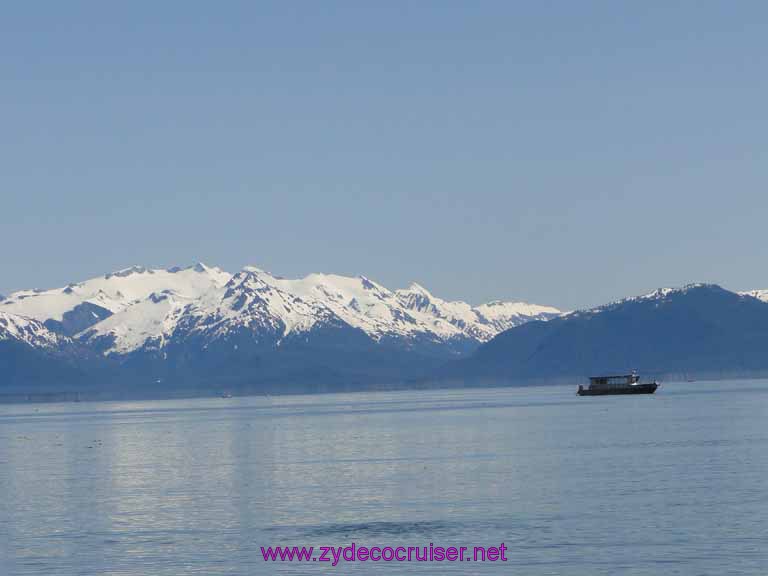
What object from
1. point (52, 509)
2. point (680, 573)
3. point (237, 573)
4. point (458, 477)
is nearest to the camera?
point (680, 573)

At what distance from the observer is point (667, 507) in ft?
264

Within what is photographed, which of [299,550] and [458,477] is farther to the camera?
[458,477]

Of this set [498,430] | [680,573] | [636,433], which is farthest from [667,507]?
[498,430]

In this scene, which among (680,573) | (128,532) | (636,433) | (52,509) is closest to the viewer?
(680,573)

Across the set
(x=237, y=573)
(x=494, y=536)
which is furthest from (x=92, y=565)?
(x=494, y=536)

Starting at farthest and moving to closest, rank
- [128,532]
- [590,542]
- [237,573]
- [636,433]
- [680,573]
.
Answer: [636,433], [128,532], [590,542], [237,573], [680,573]

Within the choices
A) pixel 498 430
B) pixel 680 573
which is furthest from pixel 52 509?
pixel 498 430

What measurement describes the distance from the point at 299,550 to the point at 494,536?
1029 cm

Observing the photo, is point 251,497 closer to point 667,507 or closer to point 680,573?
point 667,507

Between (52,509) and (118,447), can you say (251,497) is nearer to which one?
(52,509)

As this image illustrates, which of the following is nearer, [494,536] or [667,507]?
[494,536]

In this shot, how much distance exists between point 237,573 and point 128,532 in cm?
1610

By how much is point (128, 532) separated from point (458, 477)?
112 ft

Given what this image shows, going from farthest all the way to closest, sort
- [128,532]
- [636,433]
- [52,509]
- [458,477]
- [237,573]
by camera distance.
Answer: [636,433] → [458,477] → [52,509] → [128,532] → [237,573]
